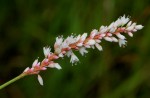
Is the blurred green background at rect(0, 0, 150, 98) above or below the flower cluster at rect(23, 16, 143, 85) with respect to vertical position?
above

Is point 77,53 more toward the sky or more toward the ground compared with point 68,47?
more toward the sky

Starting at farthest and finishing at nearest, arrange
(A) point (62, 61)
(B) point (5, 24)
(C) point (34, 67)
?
1. (B) point (5, 24)
2. (A) point (62, 61)
3. (C) point (34, 67)

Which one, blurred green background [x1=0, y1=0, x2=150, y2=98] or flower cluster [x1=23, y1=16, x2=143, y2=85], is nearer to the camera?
flower cluster [x1=23, y1=16, x2=143, y2=85]

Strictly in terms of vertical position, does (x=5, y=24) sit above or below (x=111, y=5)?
above

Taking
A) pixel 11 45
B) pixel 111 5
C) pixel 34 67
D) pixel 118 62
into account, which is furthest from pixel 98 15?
pixel 34 67

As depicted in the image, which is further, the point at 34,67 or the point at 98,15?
the point at 98,15

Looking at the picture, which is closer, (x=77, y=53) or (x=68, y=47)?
(x=68, y=47)

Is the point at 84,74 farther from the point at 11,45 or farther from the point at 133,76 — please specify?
the point at 11,45

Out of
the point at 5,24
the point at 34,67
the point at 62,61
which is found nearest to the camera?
the point at 34,67
